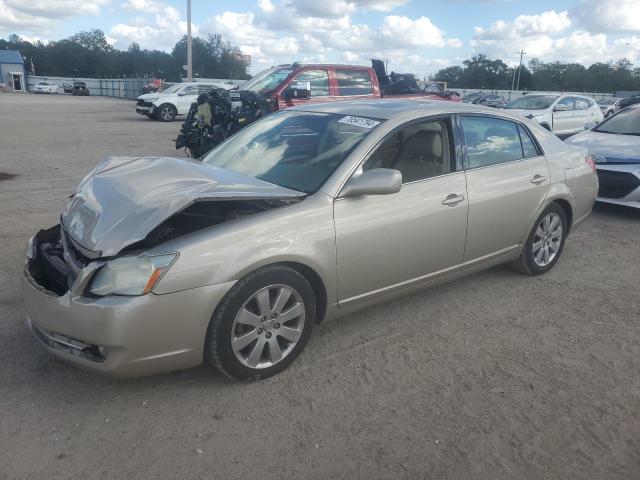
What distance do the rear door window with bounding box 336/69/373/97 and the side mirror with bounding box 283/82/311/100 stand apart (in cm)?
84

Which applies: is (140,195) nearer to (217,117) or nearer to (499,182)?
(499,182)

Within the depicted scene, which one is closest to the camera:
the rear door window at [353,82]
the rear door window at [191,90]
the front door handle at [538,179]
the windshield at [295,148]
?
the windshield at [295,148]

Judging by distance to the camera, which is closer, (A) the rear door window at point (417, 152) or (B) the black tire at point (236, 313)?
(B) the black tire at point (236, 313)

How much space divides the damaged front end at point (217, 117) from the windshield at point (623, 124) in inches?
240

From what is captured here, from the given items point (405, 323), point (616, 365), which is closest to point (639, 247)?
point (616, 365)

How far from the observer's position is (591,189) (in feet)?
16.7

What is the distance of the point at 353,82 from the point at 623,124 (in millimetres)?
5619

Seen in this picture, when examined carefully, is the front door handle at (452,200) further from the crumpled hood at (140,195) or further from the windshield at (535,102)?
the windshield at (535,102)

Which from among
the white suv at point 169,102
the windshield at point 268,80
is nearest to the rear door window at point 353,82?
the windshield at point 268,80

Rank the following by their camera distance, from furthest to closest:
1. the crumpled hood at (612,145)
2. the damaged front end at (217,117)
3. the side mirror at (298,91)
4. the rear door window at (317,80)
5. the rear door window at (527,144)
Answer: the rear door window at (317,80)
the side mirror at (298,91)
the damaged front end at (217,117)
the crumpled hood at (612,145)
the rear door window at (527,144)

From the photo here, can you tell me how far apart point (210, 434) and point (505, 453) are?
146 cm

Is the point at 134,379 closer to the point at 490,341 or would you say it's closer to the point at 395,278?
the point at 395,278

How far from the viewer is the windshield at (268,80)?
1164cm

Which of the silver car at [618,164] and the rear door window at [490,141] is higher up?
the rear door window at [490,141]
